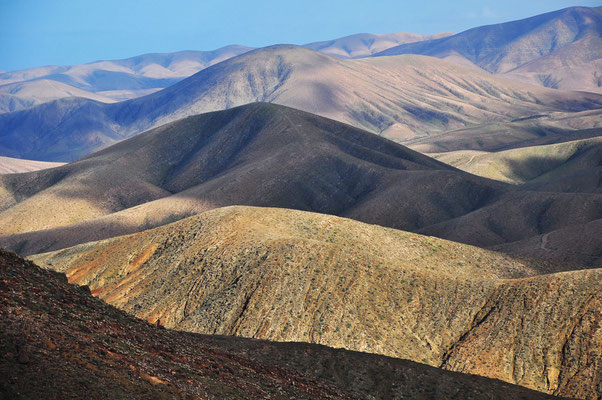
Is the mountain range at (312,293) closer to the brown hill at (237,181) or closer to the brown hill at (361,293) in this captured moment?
the brown hill at (361,293)

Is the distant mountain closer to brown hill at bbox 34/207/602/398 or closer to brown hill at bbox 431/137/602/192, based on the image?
brown hill at bbox 431/137/602/192

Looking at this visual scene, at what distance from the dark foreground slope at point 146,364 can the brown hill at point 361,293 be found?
467 centimetres

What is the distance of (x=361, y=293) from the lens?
59406mm

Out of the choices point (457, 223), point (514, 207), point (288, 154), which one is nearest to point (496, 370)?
point (457, 223)

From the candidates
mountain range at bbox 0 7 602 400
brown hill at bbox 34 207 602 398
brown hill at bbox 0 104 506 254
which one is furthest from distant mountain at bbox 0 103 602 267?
brown hill at bbox 34 207 602 398

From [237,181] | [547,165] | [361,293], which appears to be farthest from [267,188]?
[547,165]

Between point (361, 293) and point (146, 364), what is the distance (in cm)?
3277

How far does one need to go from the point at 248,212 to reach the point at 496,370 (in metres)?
37.6

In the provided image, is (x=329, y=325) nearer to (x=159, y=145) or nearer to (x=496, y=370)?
(x=496, y=370)

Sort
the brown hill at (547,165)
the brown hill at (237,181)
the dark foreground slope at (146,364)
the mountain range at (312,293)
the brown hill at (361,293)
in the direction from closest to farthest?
the dark foreground slope at (146,364), the mountain range at (312,293), the brown hill at (361,293), the brown hill at (237,181), the brown hill at (547,165)

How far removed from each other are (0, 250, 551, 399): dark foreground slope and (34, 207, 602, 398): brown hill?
4.67 metres

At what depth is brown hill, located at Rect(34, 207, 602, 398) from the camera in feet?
171

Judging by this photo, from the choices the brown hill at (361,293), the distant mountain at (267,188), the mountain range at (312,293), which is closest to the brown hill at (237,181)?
the distant mountain at (267,188)

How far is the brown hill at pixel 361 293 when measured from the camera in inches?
2053
